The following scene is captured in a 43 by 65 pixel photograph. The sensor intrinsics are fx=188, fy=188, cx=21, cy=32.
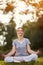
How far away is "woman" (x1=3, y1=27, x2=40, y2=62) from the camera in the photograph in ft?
5.41

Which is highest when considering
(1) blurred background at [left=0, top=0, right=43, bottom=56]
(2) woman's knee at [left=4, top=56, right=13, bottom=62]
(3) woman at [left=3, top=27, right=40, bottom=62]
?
(1) blurred background at [left=0, top=0, right=43, bottom=56]

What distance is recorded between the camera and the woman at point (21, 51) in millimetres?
1649

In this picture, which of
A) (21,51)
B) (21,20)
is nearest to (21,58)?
(21,51)

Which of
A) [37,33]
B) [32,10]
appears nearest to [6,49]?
[37,33]

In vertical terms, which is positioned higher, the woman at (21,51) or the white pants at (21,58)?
the woman at (21,51)

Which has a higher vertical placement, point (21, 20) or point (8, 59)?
point (21, 20)

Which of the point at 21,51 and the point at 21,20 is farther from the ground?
the point at 21,20

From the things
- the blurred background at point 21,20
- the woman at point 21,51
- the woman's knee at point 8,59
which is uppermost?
the blurred background at point 21,20

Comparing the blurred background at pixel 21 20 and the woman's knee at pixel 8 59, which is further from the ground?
the blurred background at pixel 21 20

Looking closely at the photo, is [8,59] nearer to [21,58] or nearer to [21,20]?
[21,58]

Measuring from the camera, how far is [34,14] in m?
1.70

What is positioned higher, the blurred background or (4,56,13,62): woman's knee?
the blurred background

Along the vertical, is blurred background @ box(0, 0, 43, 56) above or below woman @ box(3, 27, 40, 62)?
above

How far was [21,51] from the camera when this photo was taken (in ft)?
5.49
